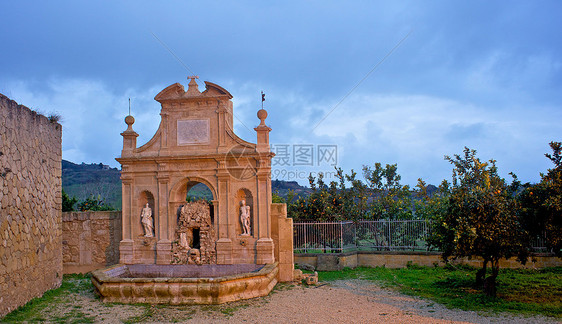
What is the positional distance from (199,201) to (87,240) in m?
4.31

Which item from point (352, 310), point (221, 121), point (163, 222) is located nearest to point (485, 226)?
point (352, 310)

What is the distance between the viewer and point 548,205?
10461 millimetres

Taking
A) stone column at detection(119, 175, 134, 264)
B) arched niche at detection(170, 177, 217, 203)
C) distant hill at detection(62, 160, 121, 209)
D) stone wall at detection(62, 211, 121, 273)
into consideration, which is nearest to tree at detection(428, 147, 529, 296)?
arched niche at detection(170, 177, 217, 203)

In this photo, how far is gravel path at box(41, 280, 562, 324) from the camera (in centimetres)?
1000

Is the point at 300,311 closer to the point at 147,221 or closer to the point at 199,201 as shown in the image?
the point at 199,201

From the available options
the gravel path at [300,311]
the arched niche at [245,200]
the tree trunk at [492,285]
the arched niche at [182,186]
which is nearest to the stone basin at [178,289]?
the gravel path at [300,311]

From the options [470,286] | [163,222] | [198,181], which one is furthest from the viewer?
[198,181]

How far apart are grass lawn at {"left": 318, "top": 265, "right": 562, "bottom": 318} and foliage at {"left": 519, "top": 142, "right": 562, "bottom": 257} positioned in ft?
4.92

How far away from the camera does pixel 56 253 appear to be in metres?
13.2

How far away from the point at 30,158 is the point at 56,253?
3.15m

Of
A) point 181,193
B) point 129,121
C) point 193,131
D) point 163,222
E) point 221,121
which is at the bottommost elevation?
point 163,222

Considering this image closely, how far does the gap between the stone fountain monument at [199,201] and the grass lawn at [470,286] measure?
2823 millimetres

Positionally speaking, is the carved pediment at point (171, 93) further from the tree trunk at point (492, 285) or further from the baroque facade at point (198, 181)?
the tree trunk at point (492, 285)

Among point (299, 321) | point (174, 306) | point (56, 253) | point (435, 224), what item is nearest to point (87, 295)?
point (56, 253)
